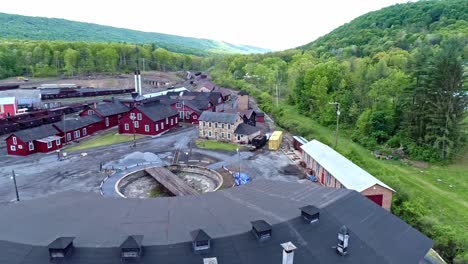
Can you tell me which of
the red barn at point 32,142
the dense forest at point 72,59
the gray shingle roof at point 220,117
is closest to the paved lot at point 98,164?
the red barn at point 32,142

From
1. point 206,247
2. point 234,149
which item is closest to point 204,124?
point 234,149

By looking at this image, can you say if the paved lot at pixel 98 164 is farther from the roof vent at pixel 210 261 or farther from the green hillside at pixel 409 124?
the roof vent at pixel 210 261

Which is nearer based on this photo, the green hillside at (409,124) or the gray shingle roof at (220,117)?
the green hillside at (409,124)

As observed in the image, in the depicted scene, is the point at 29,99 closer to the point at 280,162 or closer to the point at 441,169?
the point at 280,162

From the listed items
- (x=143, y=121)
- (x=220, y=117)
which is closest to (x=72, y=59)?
(x=143, y=121)

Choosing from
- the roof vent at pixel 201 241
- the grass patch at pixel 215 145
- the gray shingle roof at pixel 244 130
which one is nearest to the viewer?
the roof vent at pixel 201 241

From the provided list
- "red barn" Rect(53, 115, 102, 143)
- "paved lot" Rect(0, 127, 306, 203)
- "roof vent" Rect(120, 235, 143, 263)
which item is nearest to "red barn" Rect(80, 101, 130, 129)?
"red barn" Rect(53, 115, 102, 143)

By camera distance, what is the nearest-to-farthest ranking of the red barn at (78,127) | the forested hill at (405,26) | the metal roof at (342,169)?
the metal roof at (342,169), the red barn at (78,127), the forested hill at (405,26)
